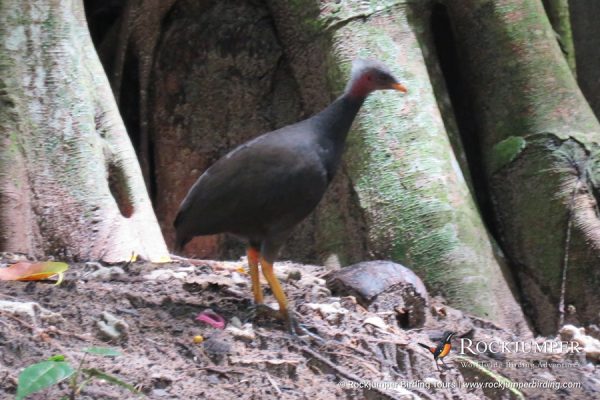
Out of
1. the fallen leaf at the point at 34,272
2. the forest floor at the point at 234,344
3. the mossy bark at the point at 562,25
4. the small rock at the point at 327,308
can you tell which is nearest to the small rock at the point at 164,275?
the forest floor at the point at 234,344

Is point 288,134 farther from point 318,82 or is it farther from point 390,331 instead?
point 318,82

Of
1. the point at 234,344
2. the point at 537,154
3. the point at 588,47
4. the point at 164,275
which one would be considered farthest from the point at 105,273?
the point at 588,47

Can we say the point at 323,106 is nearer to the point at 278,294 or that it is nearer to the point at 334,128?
the point at 334,128

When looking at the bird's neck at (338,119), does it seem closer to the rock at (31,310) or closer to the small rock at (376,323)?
the small rock at (376,323)

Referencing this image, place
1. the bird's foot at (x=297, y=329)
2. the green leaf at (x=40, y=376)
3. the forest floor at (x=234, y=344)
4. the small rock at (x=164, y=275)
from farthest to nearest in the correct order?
the small rock at (x=164, y=275)
the bird's foot at (x=297, y=329)
the forest floor at (x=234, y=344)
the green leaf at (x=40, y=376)

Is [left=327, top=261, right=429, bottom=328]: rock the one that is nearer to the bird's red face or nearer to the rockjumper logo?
the rockjumper logo

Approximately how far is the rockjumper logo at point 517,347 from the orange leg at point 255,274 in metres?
0.87

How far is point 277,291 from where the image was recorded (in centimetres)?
374

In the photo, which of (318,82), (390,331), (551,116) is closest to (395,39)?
Result: (318,82)

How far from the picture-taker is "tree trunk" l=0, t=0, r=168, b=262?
441 cm

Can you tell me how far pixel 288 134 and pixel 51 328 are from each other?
49.6 inches

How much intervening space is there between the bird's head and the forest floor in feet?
2.87

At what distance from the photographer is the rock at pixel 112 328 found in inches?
125

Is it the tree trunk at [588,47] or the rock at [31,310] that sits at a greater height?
the tree trunk at [588,47]
